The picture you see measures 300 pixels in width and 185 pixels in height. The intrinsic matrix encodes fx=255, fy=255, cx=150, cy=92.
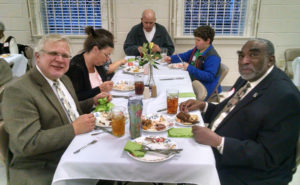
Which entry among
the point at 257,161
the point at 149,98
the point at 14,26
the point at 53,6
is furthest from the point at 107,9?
the point at 257,161

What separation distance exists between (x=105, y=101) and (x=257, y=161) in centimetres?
105

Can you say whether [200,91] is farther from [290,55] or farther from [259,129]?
[290,55]

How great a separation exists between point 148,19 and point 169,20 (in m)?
0.75

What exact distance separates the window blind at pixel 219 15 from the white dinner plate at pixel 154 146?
3768 mm

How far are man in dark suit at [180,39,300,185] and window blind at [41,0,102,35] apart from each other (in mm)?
3816

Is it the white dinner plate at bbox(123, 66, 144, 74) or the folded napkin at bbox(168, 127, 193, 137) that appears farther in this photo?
the white dinner plate at bbox(123, 66, 144, 74)

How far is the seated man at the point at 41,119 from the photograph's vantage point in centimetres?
125

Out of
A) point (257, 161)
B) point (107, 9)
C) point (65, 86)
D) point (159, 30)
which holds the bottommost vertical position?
point (257, 161)

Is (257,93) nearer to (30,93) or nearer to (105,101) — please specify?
(105,101)

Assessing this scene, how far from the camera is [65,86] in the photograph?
1.75 m

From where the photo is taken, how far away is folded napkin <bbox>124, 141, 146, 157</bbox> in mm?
1172

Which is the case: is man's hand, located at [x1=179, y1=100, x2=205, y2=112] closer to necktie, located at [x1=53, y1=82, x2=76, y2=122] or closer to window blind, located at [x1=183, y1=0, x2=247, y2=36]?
necktie, located at [x1=53, y1=82, x2=76, y2=122]

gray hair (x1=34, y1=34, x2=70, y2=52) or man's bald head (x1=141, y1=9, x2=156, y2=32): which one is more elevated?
man's bald head (x1=141, y1=9, x2=156, y2=32)

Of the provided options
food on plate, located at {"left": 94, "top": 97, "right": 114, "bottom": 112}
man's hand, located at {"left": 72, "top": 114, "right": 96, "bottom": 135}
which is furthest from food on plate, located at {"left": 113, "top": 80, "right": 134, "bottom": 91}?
man's hand, located at {"left": 72, "top": 114, "right": 96, "bottom": 135}
